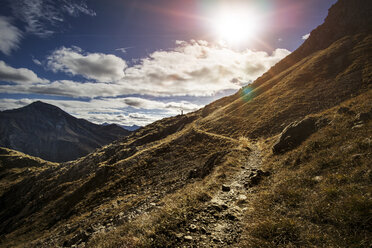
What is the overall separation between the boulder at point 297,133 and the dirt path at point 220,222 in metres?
11.1

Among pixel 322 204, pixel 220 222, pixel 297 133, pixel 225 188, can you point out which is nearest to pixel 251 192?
pixel 225 188

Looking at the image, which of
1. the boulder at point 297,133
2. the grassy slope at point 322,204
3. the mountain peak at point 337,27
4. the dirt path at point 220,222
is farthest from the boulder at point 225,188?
the mountain peak at point 337,27

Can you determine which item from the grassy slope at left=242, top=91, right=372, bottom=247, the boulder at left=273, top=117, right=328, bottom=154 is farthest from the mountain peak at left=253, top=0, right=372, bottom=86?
the grassy slope at left=242, top=91, right=372, bottom=247

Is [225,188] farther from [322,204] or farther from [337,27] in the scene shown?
[337,27]

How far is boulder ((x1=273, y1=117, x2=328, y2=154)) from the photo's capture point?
20906 mm

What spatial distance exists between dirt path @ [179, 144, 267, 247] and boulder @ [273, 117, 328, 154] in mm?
11082

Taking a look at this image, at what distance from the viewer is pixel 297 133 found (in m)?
22.0

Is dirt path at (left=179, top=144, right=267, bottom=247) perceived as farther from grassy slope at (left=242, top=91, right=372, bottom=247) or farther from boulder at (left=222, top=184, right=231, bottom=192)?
grassy slope at (left=242, top=91, right=372, bottom=247)

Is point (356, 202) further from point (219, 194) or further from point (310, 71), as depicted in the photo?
point (310, 71)

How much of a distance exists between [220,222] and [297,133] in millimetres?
18837

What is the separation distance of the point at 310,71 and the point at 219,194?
77.1 meters

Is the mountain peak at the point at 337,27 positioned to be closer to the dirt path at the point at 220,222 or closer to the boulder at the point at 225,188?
the boulder at the point at 225,188

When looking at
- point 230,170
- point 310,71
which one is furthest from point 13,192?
point 310,71

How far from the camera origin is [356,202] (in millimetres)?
7051
